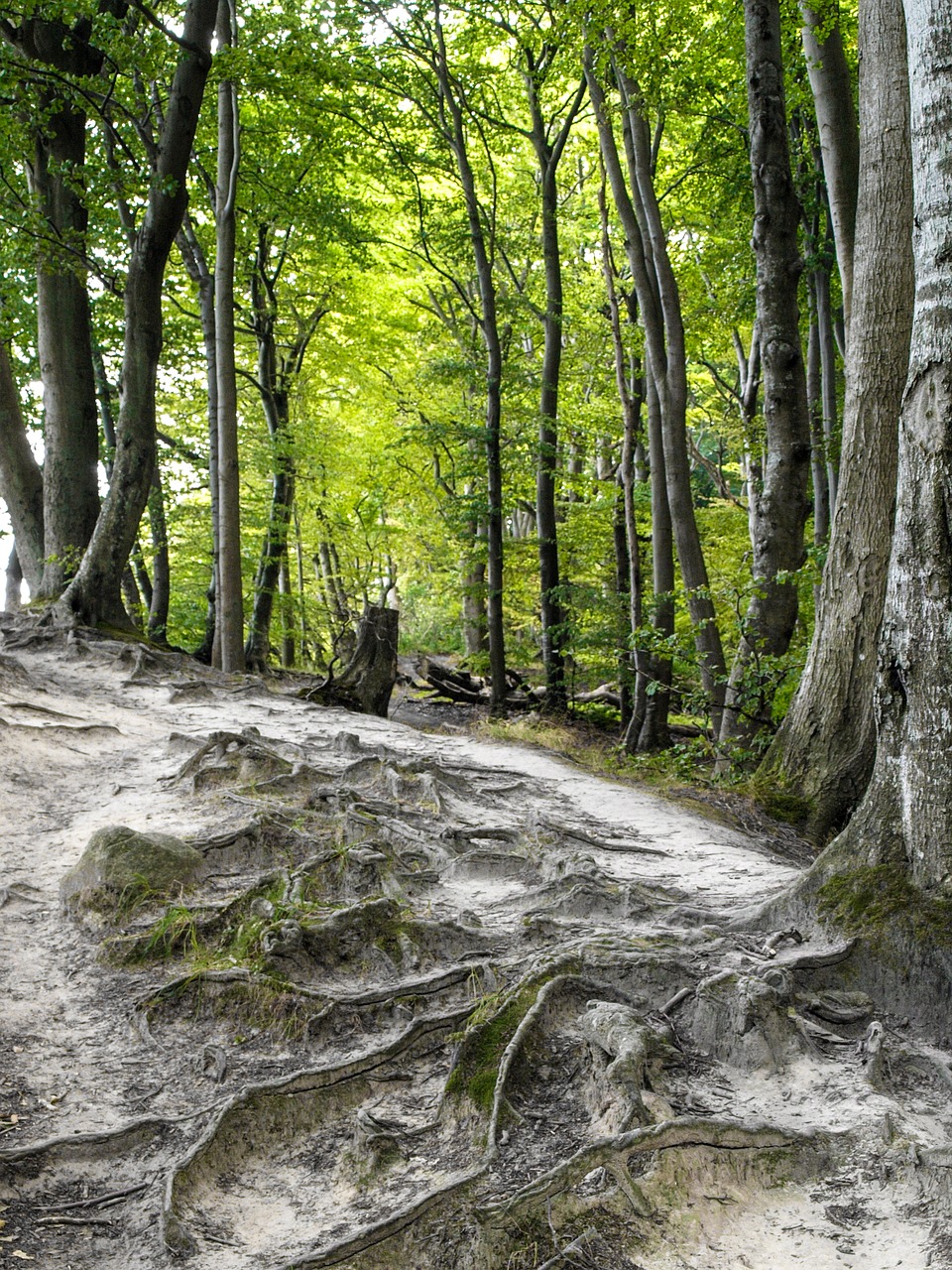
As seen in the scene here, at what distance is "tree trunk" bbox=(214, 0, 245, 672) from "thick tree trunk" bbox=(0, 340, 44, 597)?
319cm

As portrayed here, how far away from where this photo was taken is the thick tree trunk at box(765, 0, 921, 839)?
23.0 feet

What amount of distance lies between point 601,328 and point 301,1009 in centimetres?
1595

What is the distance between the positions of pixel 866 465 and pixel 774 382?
2188 millimetres

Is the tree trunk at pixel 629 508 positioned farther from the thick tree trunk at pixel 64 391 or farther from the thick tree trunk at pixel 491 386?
the thick tree trunk at pixel 64 391

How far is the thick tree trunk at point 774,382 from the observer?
9.25 meters

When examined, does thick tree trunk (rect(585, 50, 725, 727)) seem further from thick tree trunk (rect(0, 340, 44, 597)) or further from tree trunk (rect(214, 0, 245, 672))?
thick tree trunk (rect(0, 340, 44, 597))

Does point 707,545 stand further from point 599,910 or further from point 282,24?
point 599,910

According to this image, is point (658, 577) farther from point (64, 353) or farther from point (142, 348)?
point (64, 353)

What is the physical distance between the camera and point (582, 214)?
61.8ft

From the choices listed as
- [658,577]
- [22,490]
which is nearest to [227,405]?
[22,490]

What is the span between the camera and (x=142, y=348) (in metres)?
13.1

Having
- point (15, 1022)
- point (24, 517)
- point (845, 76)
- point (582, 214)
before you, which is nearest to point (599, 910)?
point (15, 1022)

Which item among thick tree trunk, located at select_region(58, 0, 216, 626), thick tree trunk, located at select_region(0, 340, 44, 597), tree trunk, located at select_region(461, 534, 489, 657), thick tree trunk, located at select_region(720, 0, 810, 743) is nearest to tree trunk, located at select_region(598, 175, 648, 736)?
tree trunk, located at select_region(461, 534, 489, 657)

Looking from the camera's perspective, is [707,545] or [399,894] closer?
[399,894]
